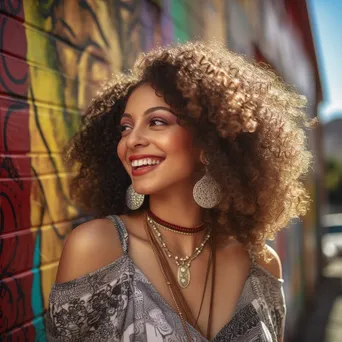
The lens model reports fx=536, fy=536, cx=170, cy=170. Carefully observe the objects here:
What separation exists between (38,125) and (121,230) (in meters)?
0.66

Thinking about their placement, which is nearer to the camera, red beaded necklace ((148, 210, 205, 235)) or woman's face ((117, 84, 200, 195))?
woman's face ((117, 84, 200, 195))

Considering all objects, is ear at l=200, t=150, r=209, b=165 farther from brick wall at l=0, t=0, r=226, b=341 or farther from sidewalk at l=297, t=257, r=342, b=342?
sidewalk at l=297, t=257, r=342, b=342

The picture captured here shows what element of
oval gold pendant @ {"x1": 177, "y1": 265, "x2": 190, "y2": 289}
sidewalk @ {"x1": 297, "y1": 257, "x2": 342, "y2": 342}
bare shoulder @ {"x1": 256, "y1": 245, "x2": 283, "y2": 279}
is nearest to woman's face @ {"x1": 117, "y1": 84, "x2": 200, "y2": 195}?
oval gold pendant @ {"x1": 177, "y1": 265, "x2": 190, "y2": 289}

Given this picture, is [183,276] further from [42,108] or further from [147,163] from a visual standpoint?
[42,108]

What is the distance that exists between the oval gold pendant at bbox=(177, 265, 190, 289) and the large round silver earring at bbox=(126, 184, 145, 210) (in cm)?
33

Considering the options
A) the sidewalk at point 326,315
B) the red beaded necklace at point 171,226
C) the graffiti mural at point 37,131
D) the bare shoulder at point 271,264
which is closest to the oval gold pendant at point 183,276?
the red beaded necklace at point 171,226

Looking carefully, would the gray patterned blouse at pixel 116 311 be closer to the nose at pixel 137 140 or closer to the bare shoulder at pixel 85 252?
the bare shoulder at pixel 85 252

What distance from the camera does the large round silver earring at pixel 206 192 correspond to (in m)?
2.29

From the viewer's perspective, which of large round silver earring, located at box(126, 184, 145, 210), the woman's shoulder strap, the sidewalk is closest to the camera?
the woman's shoulder strap

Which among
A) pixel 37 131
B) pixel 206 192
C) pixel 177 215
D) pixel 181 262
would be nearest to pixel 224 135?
pixel 206 192

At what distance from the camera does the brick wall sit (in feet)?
7.13

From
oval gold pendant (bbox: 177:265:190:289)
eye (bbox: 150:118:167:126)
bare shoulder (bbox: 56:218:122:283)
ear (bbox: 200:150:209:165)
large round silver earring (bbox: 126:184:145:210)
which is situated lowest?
oval gold pendant (bbox: 177:265:190:289)

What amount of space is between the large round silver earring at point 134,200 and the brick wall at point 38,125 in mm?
410

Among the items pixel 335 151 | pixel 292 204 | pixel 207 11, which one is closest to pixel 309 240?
pixel 207 11
